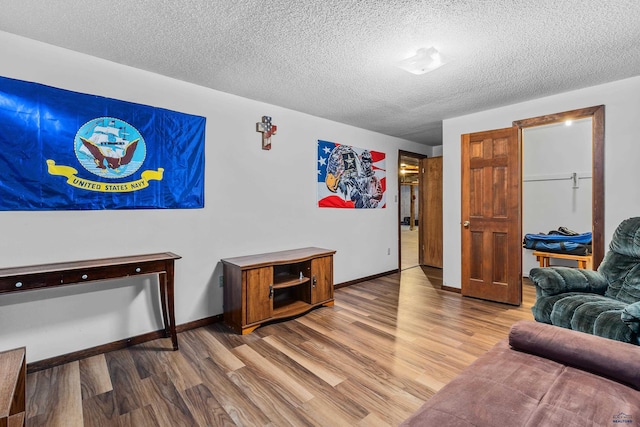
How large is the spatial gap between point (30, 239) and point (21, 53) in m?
1.34

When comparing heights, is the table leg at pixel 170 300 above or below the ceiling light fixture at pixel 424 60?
below

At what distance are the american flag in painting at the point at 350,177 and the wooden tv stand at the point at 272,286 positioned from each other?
3.08ft

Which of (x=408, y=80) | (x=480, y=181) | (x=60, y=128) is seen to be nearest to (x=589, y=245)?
(x=480, y=181)

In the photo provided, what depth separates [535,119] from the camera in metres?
3.51

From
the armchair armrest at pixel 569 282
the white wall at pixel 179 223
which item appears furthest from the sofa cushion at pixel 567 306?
the white wall at pixel 179 223

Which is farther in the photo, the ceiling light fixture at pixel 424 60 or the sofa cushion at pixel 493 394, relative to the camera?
the ceiling light fixture at pixel 424 60

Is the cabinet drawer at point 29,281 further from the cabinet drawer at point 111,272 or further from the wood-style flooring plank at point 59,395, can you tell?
the wood-style flooring plank at point 59,395

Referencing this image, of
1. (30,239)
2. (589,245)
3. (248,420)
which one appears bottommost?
(248,420)

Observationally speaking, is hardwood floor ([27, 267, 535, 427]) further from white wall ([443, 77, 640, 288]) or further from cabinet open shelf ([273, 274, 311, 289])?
white wall ([443, 77, 640, 288])

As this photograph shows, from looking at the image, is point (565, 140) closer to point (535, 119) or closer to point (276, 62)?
point (535, 119)

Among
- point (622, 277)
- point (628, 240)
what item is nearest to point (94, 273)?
point (622, 277)

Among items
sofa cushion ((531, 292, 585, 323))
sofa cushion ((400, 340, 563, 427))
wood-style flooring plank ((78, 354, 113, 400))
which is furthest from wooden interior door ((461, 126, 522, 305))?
wood-style flooring plank ((78, 354, 113, 400))

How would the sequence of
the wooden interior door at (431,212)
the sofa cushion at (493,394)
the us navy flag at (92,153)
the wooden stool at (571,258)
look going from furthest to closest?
the wooden interior door at (431,212) → the wooden stool at (571,258) → the us navy flag at (92,153) → the sofa cushion at (493,394)

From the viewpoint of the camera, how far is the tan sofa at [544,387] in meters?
1.02
